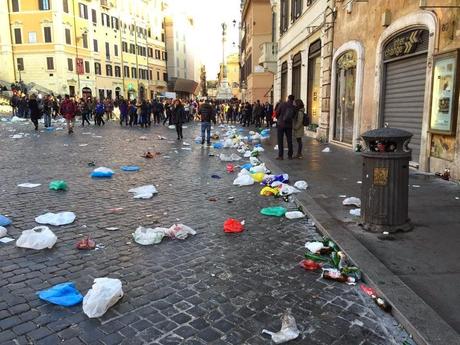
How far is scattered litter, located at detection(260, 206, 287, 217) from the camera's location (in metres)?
5.99

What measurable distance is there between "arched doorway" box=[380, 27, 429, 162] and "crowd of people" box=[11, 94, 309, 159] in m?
2.17

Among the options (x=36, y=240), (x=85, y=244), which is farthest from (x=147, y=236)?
(x=36, y=240)

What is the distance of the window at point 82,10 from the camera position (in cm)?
5548

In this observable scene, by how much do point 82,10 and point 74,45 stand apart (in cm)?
499

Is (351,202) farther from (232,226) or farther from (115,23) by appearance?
(115,23)

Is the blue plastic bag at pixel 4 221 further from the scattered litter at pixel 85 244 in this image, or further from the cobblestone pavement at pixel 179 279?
the scattered litter at pixel 85 244

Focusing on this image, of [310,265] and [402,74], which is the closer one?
[310,265]

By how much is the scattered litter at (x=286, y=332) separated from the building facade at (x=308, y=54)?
540 inches

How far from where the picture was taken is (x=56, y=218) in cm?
554

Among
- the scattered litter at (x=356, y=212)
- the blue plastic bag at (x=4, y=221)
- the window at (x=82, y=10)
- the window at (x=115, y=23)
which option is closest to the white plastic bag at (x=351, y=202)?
the scattered litter at (x=356, y=212)

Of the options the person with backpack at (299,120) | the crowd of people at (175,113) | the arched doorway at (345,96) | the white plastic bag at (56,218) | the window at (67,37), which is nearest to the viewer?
the white plastic bag at (56,218)

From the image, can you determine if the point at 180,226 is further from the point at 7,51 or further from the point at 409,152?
the point at 7,51

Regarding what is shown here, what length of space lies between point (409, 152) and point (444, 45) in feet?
14.7

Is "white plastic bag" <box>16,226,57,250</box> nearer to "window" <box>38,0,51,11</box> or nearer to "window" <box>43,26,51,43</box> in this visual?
"window" <box>43,26,51,43</box>
